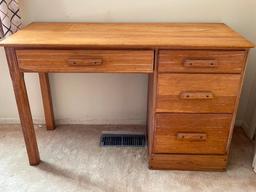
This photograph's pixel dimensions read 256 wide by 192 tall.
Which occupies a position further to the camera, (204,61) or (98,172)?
(98,172)

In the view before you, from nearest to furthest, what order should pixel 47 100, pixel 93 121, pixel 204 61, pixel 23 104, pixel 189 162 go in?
pixel 204 61
pixel 23 104
pixel 189 162
pixel 47 100
pixel 93 121

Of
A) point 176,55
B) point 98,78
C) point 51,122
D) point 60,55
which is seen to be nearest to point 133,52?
point 176,55

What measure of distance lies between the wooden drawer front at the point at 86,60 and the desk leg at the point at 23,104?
0.04 meters

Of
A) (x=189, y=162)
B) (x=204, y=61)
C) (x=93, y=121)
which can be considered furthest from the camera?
(x=93, y=121)

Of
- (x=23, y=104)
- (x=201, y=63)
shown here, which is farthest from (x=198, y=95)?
(x=23, y=104)

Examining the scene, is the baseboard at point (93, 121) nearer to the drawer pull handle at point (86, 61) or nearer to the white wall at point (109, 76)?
the white wall at point (109, 76)

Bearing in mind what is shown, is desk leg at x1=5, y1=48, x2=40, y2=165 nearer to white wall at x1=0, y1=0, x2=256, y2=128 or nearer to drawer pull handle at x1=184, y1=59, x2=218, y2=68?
white wall at x1=0, y1=0, x2=256, y2=128

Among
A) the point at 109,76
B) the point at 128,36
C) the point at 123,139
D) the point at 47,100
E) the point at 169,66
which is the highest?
the point at 128,36

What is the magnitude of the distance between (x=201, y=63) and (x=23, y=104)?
0.97 m

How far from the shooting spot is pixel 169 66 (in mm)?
1225

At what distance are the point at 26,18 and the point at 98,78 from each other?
0.61 m

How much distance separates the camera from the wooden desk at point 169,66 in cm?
119

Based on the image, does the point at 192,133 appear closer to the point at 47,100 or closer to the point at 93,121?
the point at 93,121

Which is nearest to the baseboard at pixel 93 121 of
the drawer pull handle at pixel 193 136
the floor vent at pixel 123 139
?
the floor vent at pixel 123 139
